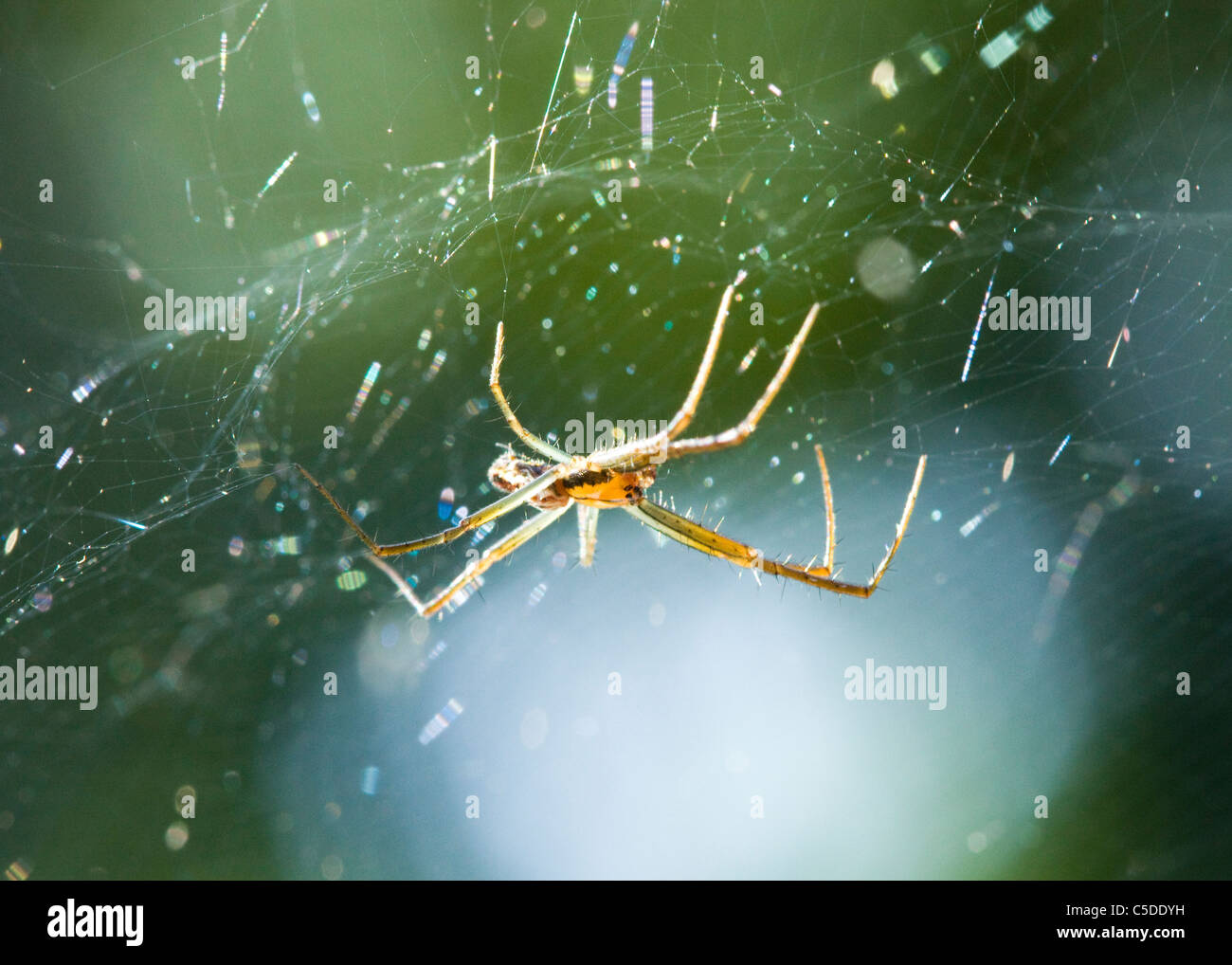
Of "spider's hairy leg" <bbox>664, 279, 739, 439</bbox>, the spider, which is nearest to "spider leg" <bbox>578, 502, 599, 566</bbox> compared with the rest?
the spider

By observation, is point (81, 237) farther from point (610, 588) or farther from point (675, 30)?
point (610, 588)

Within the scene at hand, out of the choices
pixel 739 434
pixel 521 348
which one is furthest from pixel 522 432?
pixel 521 348

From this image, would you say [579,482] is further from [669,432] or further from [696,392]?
[696,392]

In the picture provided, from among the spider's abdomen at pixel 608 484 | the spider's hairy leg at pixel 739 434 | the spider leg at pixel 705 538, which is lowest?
the spider leg at pixel 705 538

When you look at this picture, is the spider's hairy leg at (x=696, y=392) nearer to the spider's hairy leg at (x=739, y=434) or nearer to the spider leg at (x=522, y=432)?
the spider's hairy leg at (x=739, y=434)

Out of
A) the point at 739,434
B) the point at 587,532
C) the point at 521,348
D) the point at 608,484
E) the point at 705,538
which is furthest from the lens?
the point at 521,348

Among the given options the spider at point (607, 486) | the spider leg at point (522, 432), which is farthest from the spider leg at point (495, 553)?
the spider leg at point (522, 432)

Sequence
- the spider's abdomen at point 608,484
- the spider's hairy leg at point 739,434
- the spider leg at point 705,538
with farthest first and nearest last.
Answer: the spider leg at point 705,538
the spider's abdomen at point 608,484
the spider's hairy leg at point 739,434
